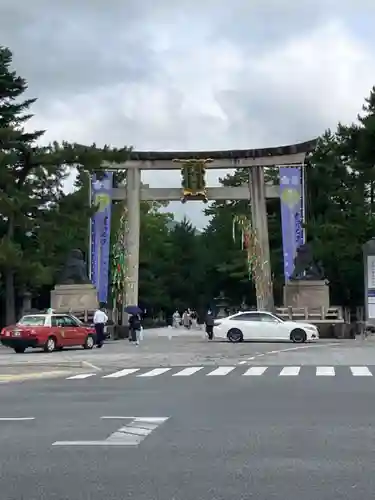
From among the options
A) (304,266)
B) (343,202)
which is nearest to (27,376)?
(304,266)

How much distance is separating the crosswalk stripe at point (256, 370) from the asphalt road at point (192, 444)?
386cm

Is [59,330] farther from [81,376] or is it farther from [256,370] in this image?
[256,370]

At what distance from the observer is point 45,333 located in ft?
110

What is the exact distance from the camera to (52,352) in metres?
33.7

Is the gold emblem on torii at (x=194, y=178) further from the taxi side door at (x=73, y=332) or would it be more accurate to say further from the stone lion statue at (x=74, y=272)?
the taxi side door at (x=73, y=332)

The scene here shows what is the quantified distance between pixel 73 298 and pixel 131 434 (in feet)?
133

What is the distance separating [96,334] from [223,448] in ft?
93.7

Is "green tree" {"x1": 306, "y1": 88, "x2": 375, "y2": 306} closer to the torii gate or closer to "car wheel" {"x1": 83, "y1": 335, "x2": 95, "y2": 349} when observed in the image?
the torii gate

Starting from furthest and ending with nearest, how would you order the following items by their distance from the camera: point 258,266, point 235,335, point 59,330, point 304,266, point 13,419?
1. point 258,266
2. point 304,266
3. point 235,335
4. point 59,330
5. point 13,419

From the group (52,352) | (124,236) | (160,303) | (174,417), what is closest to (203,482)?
(174,417)

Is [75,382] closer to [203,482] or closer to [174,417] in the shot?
[174,417]

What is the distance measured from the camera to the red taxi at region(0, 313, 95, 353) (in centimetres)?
3338

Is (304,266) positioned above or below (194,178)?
below

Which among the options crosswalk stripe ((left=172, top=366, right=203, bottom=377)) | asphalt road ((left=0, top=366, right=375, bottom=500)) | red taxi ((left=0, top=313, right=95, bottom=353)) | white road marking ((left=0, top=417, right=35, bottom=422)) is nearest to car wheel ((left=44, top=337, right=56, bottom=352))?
red taxi ((left=0, top=313, right=95, bottom=353))
